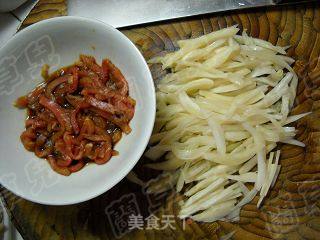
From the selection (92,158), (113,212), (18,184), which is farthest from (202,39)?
(18,184)

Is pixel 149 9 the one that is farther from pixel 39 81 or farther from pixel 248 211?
pixel 248 211

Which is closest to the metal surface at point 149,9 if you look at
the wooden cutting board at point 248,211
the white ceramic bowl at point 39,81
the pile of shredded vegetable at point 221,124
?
the pile of shredded vegetable at point 221,124

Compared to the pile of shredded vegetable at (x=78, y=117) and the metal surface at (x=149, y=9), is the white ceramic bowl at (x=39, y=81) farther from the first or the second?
the metal surface at (x=149, y=9)

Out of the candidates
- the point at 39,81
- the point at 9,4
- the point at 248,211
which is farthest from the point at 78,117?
the point at 9,4

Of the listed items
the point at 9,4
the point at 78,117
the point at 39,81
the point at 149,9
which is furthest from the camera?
the point at 9,4

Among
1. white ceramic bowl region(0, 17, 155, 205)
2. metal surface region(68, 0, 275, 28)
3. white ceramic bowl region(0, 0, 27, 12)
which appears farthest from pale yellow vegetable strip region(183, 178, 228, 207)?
white ceramic bowl region(0, 0, 27, 12)
